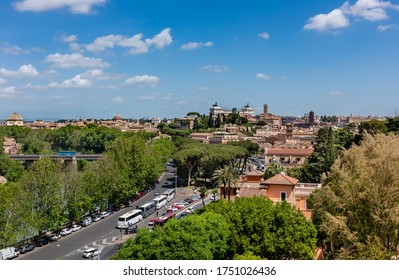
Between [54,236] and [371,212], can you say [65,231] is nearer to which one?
[54,236]

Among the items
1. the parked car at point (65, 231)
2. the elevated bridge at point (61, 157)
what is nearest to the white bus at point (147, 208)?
the parked car at point (65, 231)

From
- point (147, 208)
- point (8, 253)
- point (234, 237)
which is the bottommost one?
point (147, 208)

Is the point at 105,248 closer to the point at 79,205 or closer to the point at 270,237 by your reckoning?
the point at 79,205

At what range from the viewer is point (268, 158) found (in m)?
40.6

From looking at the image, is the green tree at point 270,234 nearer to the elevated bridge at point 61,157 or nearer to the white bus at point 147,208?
the white bus at point 147,208

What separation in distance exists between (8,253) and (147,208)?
9.05m

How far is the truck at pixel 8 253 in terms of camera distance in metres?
13.9

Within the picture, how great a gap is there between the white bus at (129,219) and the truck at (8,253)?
16.9 feet

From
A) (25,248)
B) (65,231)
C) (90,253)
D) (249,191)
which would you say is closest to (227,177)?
(249,191)

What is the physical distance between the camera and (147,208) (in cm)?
2233

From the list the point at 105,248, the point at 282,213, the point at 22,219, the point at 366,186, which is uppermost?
the point at 366,186

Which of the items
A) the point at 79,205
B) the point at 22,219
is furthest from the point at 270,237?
the point at 79,205
